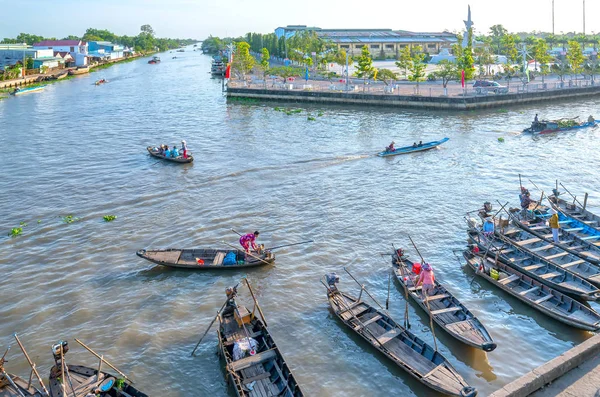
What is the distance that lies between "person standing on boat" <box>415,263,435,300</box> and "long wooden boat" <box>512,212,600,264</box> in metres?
7.47

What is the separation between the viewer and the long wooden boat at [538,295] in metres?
18.0

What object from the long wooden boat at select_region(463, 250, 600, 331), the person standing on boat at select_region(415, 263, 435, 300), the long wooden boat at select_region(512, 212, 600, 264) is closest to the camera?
the long wooden boat at select_region(463, 250, 600, 331)

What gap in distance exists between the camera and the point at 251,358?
52.3ft

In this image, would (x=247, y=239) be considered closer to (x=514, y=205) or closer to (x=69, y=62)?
(x=514, y=205)

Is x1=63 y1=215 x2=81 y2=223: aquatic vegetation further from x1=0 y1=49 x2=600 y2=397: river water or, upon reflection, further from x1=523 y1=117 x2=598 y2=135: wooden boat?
x1=523 y1=117 x2=598 y2=135: wooden boat

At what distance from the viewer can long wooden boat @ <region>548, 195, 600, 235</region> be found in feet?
82.1

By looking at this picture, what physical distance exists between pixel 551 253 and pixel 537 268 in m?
1.96

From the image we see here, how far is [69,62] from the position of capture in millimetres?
134750

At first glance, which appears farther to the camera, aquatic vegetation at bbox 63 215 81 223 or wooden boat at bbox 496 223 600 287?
aquatic vegetation at bbox 63 215 81 223

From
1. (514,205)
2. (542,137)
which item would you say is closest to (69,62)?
(542,137)

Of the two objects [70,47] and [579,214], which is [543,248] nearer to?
[579,214]

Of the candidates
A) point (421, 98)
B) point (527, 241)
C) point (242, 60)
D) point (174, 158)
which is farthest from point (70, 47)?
point (527, 241)

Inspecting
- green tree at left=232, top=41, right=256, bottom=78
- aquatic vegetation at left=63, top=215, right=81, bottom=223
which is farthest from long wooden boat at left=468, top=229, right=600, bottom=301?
green tree at left=232, top=41, right=256, bottom=78

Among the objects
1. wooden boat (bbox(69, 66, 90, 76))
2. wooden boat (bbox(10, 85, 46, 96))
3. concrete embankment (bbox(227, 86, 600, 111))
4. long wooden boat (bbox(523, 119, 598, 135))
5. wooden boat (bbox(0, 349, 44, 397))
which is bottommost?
wooden boat (bbox(0, 349, 44, 397))
